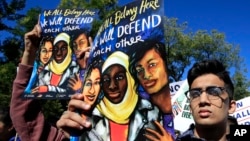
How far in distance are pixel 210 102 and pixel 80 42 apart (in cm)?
162

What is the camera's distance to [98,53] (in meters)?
1.90

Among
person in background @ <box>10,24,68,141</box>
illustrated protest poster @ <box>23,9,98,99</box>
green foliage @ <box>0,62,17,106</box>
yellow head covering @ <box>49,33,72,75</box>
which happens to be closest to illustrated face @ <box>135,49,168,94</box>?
person in background @ <box>10,24,68,141</box>

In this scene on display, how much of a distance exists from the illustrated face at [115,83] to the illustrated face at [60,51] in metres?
1.44

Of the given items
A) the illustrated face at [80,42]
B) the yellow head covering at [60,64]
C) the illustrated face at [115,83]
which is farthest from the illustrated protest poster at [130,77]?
the illustrated face at [80,42]

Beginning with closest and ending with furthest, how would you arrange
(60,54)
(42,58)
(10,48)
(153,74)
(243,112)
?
(153,74) < (42,58) < (60,54) < (243,112) < (10,48)

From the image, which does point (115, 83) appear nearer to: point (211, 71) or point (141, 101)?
point (141, 101)

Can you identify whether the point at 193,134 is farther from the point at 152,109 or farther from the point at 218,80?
the point at 152,109

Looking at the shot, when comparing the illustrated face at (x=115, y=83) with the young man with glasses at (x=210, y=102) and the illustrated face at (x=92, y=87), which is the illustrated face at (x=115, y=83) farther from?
the young man with glasses at (x=210, y=102)

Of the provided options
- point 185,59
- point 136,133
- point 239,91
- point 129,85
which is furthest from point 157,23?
point 239,91

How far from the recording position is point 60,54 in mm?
3314

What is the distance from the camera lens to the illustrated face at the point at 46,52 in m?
3.02

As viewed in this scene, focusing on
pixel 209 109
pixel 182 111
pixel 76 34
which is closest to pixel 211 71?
pixel 209 109

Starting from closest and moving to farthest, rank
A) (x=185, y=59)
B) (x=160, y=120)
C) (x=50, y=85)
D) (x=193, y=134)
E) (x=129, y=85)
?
(x=160, y=120) → (x=129, y=85) → (x=193, y=134) → (x=50, y=85) → (x=185, y=59)

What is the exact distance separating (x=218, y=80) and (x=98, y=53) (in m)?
0.66
